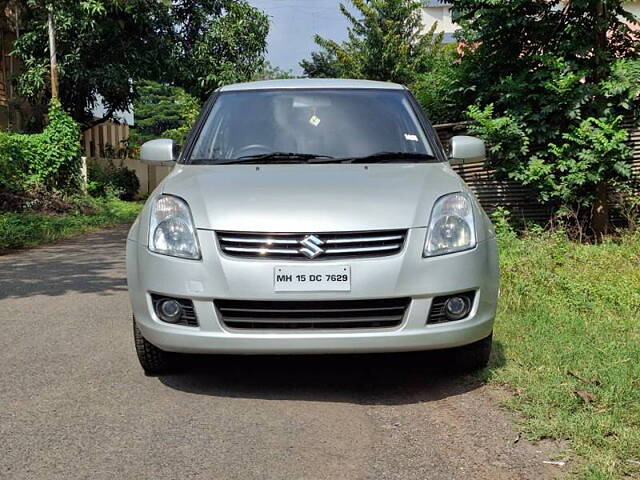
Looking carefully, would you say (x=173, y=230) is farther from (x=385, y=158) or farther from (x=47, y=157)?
(x=47, y=157)

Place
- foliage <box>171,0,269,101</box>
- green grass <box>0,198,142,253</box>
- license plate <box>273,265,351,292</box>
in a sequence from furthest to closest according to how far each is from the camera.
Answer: foliage <box>171,0,269,101</box> < green grass <box>0,198,142,253</box> < license plate <box>273,265,351,292</box>

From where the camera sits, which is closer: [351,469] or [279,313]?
[351,469]

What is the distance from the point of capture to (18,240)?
11469mm

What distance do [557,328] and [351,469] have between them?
260 centimetres

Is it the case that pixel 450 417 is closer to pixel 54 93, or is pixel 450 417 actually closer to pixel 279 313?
pixel 279 313

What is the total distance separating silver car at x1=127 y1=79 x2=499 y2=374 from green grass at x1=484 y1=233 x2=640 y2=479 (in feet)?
1.35

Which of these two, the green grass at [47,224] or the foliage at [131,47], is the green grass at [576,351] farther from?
the foliage at [131,47]

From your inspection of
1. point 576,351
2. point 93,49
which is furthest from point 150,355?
point 93,49

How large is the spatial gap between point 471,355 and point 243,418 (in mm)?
1341

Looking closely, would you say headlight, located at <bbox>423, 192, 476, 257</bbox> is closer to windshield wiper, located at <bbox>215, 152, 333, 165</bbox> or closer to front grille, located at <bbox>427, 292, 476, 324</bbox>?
front grille, located at <bbox>427, 292, 476, 324</bbox>

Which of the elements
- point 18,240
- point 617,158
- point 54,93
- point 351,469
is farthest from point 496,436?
point 54,93

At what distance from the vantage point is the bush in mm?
22156

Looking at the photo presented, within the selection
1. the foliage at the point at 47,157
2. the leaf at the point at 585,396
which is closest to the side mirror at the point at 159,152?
the leaf at the point at 585,396

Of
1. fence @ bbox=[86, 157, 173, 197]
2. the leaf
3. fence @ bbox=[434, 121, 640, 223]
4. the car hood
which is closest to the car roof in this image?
the car hood
